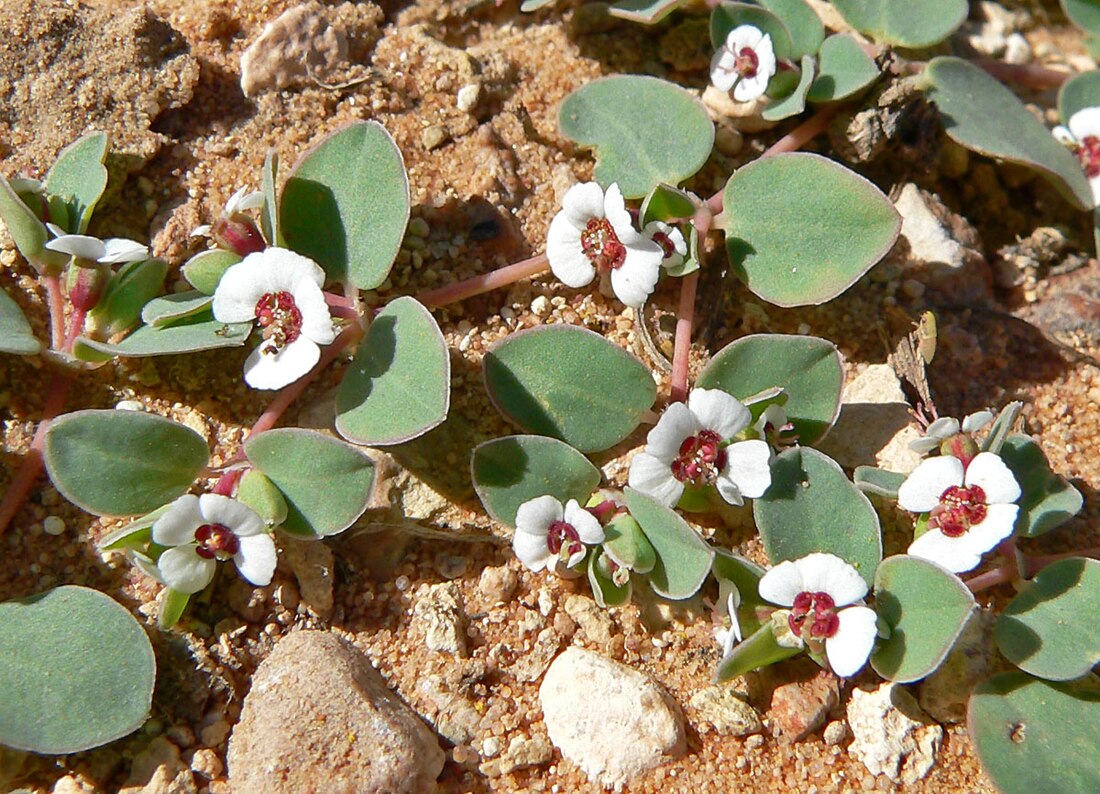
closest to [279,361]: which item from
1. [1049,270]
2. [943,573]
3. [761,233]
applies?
[761,233]

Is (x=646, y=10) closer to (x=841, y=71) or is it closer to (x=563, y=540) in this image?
(x=841, y=71)

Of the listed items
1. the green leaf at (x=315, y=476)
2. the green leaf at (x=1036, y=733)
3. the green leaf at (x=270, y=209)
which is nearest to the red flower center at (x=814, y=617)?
the green leaf at (x=1036, y=733)

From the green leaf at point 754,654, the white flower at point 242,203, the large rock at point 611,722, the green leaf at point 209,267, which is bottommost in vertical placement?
the large rock at point 611,722

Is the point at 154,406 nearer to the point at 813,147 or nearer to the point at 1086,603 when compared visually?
the point at 813,147

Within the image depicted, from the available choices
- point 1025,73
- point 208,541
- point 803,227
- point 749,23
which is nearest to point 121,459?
point 208,541

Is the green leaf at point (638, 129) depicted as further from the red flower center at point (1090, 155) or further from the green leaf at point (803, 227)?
the red flower center at point (1090, 155)

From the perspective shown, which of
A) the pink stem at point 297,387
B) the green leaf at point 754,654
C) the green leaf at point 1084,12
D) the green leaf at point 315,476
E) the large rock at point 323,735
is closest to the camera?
the large rock at point 323,735
